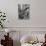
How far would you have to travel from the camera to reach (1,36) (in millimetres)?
2889

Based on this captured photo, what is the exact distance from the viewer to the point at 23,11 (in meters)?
2.90

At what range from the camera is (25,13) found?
9.50 ft

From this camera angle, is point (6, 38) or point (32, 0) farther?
point (32, 0)

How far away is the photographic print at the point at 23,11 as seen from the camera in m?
2.88

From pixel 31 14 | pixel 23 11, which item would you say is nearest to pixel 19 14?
pixel 23 11

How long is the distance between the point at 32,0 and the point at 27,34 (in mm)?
715

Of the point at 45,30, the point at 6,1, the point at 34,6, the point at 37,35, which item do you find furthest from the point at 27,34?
the point at 6,1

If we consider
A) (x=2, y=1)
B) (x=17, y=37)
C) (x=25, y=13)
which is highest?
(x=2, y=1)

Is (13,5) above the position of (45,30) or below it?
above

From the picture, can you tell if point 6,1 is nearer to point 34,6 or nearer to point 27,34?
point 34,6

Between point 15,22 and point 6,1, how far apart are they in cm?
48

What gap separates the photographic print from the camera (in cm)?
288

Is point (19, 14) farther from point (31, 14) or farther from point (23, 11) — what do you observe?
point (31, 14)

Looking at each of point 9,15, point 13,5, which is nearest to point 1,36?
point 9,15
